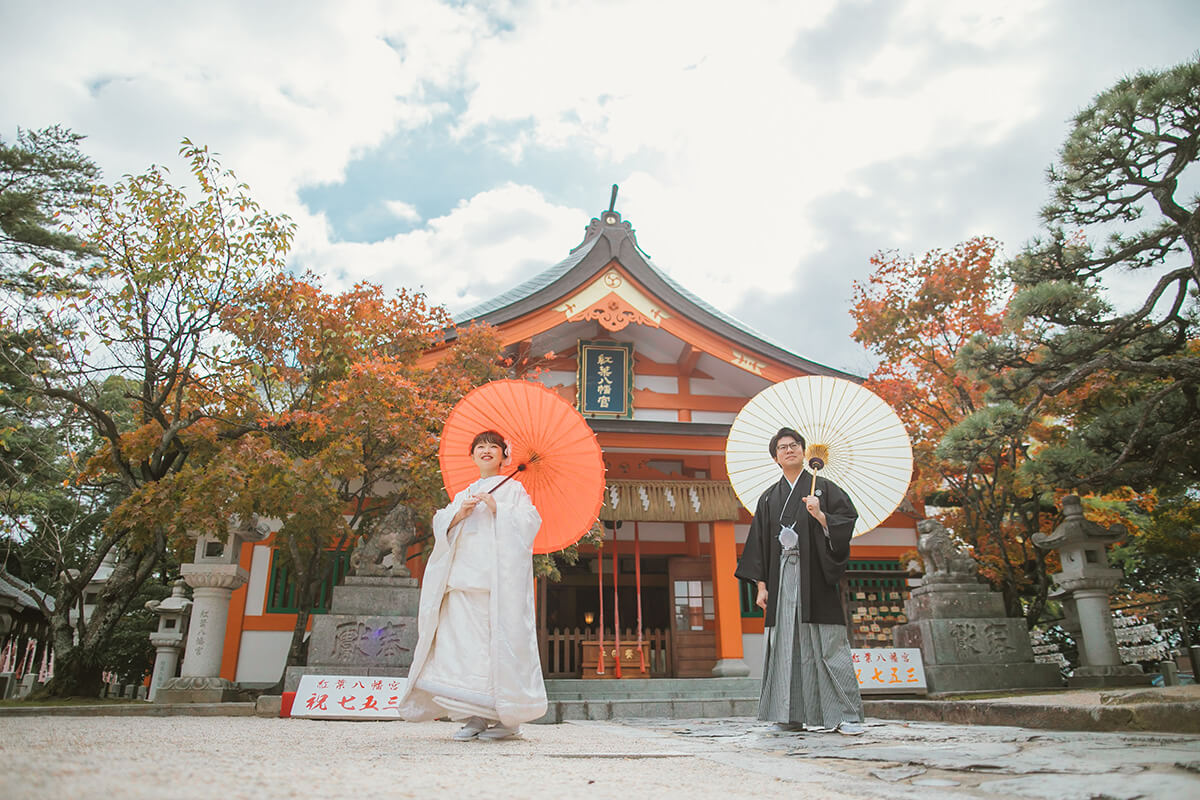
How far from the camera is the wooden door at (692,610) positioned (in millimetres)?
12219

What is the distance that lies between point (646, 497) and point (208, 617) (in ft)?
21.0

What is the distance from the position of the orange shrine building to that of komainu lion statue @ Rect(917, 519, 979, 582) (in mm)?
3743

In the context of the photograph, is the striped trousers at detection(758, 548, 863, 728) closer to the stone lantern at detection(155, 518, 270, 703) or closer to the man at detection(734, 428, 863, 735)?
the man at detection(734, 428, 863, 735)

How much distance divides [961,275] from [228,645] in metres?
12.5

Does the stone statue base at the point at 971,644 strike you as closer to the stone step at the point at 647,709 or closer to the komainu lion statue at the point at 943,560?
the komainu lion statue at the point at 943,560

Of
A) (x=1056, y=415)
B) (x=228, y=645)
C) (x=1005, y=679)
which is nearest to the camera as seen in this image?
(x=1005, y=679)

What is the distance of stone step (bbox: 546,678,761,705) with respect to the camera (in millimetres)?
9891

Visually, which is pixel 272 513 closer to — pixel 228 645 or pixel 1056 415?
pixel 228 645

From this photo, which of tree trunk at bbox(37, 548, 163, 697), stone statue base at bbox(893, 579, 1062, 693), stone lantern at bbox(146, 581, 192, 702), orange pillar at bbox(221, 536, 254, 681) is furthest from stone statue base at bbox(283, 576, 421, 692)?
stone statue base at bbox(893, 579, 1062, 693)

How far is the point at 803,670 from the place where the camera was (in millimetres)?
4719

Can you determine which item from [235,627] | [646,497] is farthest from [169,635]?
[646,497]

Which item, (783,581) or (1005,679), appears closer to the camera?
(783,581)

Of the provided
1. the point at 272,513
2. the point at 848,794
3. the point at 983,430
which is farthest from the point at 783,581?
the point at 272,513

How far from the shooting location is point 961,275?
11719 mm
